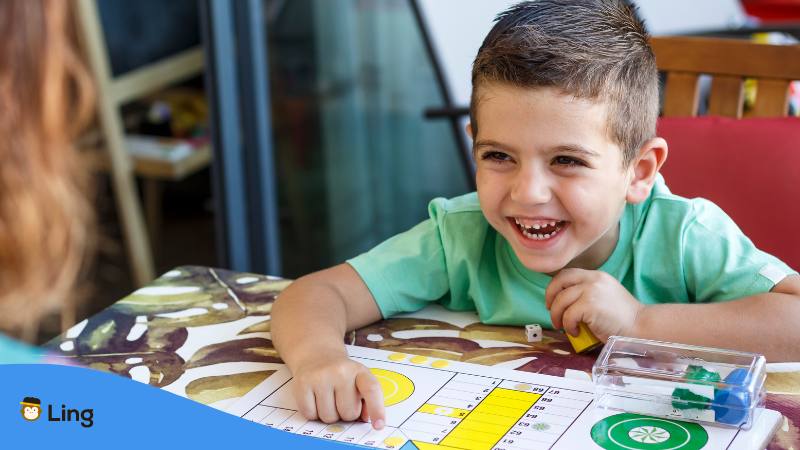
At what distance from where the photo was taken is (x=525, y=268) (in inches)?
41.5

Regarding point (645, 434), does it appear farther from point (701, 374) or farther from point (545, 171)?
point (545, 171)

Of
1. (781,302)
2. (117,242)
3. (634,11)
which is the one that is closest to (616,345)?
(781,302)

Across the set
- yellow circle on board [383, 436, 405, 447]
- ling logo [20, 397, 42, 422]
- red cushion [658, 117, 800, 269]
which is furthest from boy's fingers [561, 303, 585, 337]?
ling logo [20, 397, 42, 422]

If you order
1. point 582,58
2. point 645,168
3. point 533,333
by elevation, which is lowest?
point 533,333

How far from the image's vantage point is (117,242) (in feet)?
8.17

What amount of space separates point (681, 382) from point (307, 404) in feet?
0.93

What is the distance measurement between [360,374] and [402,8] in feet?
5.66

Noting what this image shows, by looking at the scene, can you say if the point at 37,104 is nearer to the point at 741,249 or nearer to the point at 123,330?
the point at 123,330

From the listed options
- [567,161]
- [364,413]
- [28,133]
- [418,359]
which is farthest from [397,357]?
[28,133]

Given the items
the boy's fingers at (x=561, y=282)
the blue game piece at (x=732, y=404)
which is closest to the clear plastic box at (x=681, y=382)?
the blue game piece at (x=732, y=404)

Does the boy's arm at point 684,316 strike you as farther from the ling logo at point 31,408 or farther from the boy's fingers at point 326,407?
the ling logo at point 31,408

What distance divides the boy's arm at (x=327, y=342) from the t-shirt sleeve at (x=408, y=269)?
0.5 inches

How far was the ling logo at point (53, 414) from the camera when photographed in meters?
0.56

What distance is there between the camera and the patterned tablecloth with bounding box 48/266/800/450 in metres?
0.88
